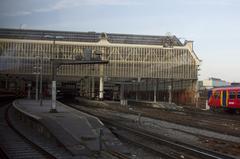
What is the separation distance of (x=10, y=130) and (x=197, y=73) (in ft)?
233

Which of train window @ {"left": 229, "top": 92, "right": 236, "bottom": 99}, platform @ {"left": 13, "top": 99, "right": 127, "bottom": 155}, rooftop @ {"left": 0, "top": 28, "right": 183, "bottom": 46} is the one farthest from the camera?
rooftop @ {"left": 0, "top": 28, "right": 183, "bottom": 46}

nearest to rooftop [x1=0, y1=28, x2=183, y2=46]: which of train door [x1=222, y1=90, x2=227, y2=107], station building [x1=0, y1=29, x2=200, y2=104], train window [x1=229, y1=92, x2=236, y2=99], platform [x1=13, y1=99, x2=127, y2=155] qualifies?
station building [x1=0, y1=29, x2=200, y2=104]

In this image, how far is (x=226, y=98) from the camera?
136ft

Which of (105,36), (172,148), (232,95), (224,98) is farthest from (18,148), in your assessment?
(105,36)

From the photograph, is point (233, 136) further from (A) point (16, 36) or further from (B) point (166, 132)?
(A) point (16, 36)

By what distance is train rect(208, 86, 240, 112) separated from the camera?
128 feet

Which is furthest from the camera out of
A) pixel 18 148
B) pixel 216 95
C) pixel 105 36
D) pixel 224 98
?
pixel 105 36

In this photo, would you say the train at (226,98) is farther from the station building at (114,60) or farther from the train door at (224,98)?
the station building at (114,60)

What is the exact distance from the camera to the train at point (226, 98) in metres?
39.1

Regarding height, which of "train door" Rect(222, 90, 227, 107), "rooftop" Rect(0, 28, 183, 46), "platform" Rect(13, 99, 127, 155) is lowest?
"platform" Rect(13, 99, 127, 155)

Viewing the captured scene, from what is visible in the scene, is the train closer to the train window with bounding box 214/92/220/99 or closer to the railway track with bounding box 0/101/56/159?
the train window with bounding box 214/92/220/99

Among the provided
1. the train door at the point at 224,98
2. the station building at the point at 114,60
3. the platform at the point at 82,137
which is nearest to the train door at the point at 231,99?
the train door at the point at 224,98

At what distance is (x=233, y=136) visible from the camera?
73.0 ft

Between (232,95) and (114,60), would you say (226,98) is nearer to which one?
(232,95)
